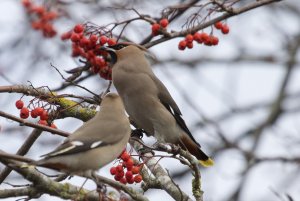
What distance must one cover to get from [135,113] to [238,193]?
3729mm

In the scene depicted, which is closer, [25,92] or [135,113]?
[25,92]

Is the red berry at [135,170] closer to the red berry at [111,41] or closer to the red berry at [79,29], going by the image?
the red berry at [111,41]

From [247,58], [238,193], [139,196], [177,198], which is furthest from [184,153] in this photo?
[247,58]

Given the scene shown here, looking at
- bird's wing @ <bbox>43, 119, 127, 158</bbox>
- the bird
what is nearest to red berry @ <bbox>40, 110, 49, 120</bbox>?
the bird

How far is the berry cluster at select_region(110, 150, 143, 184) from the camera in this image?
4.71 m

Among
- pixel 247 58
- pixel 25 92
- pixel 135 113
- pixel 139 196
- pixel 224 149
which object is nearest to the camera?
pixel 139 196

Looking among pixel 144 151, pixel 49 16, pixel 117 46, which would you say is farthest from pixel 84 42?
pixel 49 16

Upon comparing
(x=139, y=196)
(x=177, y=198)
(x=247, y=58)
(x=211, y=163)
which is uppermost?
(x=139, y=196)

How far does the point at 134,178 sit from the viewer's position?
4742mm

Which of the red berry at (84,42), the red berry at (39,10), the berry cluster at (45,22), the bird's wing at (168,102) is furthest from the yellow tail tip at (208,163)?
the red berry at (39,10)

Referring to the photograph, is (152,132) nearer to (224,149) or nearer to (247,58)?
(224,149)

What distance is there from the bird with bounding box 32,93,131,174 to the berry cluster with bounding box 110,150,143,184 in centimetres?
34

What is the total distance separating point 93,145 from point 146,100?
164 centimetres

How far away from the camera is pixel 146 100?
223 inches
